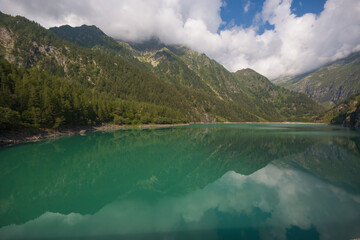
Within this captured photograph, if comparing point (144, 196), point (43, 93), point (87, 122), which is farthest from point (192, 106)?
point (144, 196)


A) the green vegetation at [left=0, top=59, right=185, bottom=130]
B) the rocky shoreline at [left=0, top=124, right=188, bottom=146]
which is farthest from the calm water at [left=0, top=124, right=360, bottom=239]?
the green vegetation at [left=0, top=59, right=185, bottom=130]

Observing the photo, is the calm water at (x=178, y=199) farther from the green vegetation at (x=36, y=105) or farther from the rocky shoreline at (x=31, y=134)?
the green vegetation at (x=36, y=105)

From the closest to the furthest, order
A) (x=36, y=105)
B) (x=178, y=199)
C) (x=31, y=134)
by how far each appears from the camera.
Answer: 1. (x=178, y=199)
2. (x=31, y=134)
3. (x=36, y=105)

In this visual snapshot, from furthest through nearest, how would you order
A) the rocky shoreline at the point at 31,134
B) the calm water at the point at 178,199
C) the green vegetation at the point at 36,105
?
the green vegetation at the point at 36,105 < the rocky shoreline at the point at 31,134 < the calm water at the point at 178,199

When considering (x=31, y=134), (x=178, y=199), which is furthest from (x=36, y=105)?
(x=178, y=199)

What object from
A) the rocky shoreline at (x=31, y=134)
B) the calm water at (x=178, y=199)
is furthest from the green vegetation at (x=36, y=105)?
the calm water at (x=178, y=199)

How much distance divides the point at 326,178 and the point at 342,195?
5359 millimetres

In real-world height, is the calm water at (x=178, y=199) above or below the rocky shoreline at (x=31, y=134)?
below

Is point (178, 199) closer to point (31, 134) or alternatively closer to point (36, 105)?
point (31, 134)

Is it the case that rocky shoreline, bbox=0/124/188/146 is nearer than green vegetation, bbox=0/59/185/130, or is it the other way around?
rocky shoreline, bbox=0/124/188/146

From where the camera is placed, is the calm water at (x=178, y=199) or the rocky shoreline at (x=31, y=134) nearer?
the calm water at (x=178, y=199)

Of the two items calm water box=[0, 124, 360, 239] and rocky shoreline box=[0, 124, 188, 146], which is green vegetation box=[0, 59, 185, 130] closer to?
rocky shoreline box=[0, 124, 188, 146]

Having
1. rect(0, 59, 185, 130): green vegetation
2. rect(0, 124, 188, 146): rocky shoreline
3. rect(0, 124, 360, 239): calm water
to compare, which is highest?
rect(0, 59, 185, 130): green vegetation

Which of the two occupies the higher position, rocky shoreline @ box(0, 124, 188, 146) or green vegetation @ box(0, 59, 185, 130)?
green vegetation @ box(0, 59, 185, 130)
